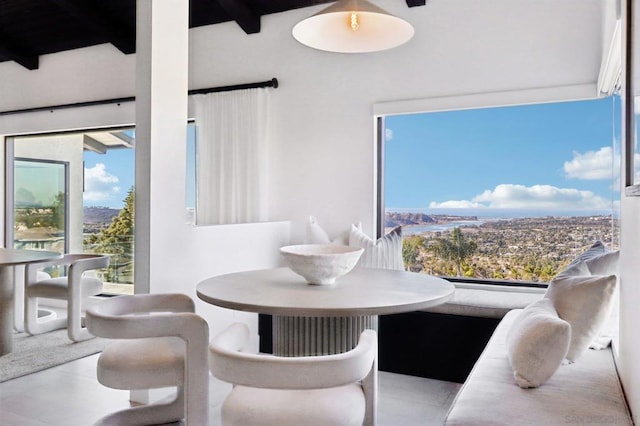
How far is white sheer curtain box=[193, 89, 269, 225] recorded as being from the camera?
14.0 feet

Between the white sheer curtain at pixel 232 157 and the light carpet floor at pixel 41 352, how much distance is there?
1416mm

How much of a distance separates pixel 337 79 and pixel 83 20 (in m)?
2.57

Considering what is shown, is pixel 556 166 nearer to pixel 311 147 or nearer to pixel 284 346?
pixel 311 147

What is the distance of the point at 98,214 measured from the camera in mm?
5363

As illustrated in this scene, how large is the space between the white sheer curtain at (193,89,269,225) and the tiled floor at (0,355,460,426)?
165 cm

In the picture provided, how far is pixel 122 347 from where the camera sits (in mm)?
2084

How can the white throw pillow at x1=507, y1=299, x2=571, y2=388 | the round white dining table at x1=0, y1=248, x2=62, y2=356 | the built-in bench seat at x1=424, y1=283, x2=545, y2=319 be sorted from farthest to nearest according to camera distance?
the round white dining table at x1=0, y1=248, x2=62, y2=356
the built-in bench seat at x1=424, y1=283, x2=545, y2=319
the white throw pillow at x1=507, y1=299, x2=571, y2=388

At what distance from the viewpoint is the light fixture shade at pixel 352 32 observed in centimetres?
222

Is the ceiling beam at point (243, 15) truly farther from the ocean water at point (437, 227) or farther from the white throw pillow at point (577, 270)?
the white throw pillow at point (577, 270)

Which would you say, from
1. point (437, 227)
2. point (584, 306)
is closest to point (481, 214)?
point (437, 227)

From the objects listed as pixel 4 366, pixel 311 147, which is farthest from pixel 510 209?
pixel 4 366

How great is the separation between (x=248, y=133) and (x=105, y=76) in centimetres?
203

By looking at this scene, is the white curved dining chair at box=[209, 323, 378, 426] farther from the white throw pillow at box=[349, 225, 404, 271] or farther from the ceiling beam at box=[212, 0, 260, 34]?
the ceiling beam at box=[212, 0, 260, 34]

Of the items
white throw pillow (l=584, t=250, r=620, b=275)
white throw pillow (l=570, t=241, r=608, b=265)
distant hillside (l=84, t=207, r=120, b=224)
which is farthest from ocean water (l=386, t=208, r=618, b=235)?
distant hillside (l=84, t=207, r=120, b=224)
